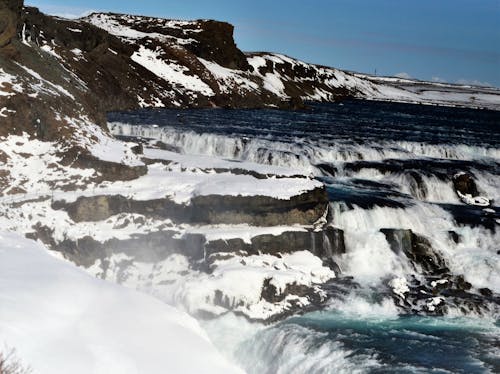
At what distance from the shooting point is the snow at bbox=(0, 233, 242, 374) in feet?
23.9

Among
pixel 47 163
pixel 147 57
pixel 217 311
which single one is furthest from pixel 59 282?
pixel 147 57

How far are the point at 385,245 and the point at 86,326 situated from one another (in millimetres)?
14850

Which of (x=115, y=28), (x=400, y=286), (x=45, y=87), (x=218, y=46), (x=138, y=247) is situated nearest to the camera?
(x=400, y=286)

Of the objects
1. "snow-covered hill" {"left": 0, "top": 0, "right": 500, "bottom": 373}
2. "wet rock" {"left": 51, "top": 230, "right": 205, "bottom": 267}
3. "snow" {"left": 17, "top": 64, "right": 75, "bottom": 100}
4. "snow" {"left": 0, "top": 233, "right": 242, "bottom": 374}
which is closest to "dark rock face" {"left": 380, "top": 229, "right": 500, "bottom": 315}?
"snow-covered hill" {"left": 0, "top": 0, "right": 500, "bottom": 373}

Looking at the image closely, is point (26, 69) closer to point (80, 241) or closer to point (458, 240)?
point (80, 241)

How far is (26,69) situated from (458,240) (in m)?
22.9

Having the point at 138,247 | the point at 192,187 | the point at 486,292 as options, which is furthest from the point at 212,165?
the point at 486,292

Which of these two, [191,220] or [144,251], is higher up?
[191,220]

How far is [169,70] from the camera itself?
76812mm

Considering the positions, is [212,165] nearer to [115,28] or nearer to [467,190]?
[467,190]

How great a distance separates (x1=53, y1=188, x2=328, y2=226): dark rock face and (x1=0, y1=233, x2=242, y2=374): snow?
27.3 feet

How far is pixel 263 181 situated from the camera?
70.7ft

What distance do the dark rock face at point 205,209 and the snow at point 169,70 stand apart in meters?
55.3

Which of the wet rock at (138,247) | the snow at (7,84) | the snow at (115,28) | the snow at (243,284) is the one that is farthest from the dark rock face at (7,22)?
the snow at (115,28)
